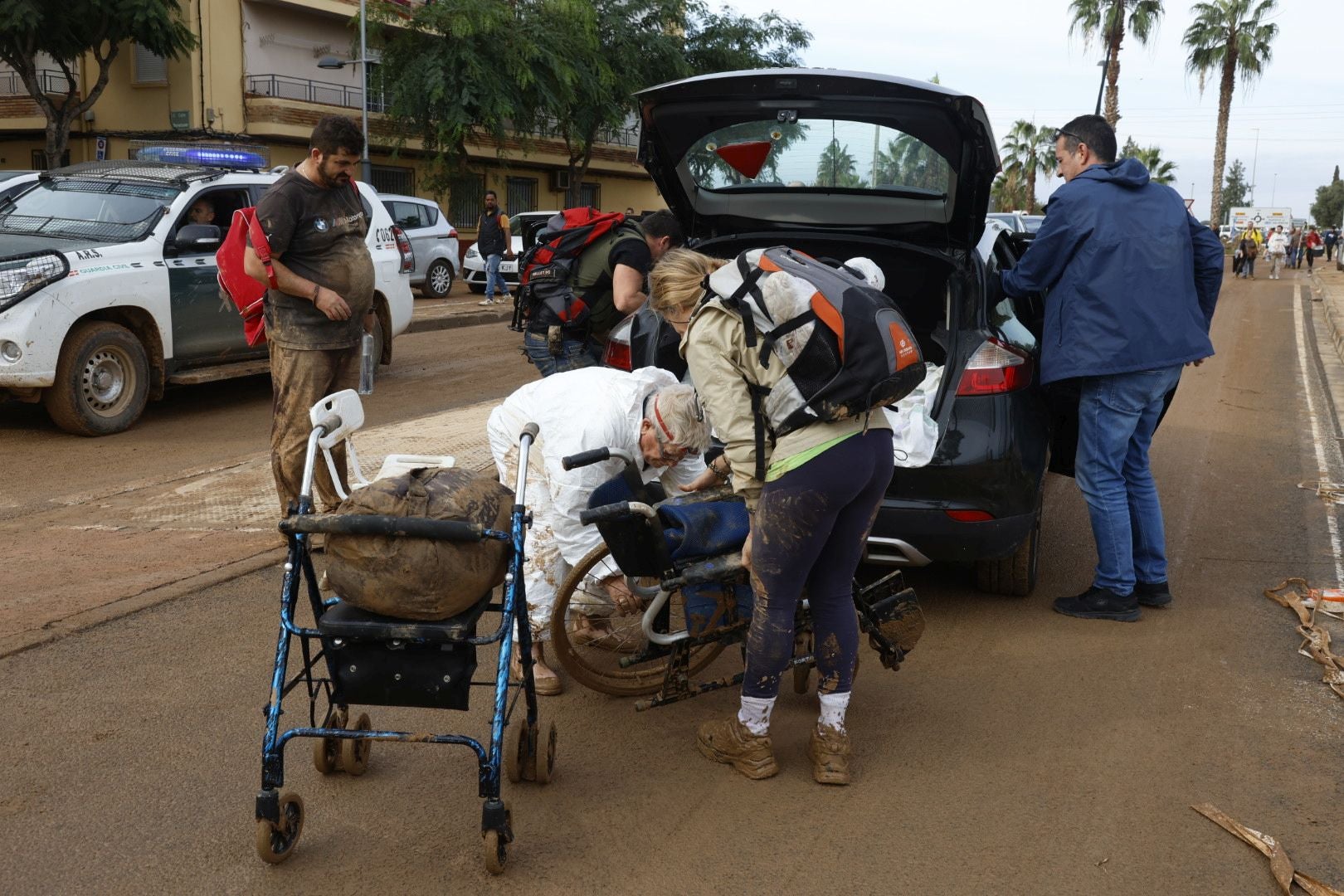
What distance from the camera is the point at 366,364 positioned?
20.3ft

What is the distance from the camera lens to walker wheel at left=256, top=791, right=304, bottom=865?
10.2 feet

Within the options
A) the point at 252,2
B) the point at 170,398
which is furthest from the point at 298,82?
the point at 170,398

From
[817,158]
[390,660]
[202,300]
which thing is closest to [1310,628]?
[817,158]

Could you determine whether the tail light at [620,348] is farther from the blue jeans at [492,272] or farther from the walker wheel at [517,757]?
the blue jeans at [492,272]

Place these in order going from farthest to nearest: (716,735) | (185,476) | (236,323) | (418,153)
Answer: (418,153)
(236,323)
(185,476)
(716,735)

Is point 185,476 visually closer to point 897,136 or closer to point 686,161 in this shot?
point 686,161

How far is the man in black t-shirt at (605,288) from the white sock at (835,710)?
2796mm

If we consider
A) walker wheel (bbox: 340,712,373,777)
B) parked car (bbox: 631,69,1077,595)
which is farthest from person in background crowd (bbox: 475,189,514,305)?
walker wheel (bbox: 340,712,373,777)

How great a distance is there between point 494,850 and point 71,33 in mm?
25647

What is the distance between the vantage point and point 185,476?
759 centimetres

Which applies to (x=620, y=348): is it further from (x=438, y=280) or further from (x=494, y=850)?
(x=438, y=280)

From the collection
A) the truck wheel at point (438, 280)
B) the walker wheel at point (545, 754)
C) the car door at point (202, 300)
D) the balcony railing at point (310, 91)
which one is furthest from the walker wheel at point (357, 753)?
the balcony railing at point (310, 91)

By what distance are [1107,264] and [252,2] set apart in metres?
29.9

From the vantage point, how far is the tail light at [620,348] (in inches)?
237
